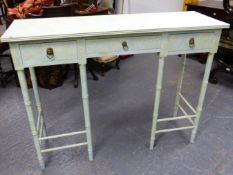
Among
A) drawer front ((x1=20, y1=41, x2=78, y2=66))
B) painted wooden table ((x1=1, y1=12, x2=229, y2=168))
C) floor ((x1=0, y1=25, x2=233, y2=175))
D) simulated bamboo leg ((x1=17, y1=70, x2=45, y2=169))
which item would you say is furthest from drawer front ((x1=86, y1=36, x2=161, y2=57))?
floor ((x1=0, y1=25, x2=233, y2=175))

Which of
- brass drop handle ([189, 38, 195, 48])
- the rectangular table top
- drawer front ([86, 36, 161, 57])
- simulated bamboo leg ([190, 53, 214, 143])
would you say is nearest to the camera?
the rectangular table top

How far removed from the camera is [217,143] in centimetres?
180

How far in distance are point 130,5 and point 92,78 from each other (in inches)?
63.6

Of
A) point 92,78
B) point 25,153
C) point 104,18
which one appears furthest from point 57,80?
point 104,18

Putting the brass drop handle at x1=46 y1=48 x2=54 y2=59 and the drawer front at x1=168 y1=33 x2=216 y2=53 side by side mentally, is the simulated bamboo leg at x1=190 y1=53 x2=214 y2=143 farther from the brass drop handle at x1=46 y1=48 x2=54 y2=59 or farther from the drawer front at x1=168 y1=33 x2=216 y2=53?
the brass drop handle at x1=46 y1=48 x2=54 y2=59

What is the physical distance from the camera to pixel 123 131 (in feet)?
6.30

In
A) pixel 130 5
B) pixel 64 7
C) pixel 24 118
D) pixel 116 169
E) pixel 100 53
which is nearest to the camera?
pixel 100 53

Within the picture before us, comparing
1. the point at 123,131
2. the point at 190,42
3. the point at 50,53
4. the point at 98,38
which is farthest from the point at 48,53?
the point at 123,131

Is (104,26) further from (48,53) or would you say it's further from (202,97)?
(202,97)

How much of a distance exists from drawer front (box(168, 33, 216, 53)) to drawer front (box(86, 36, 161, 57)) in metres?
0.10

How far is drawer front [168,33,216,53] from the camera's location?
1.33 metres

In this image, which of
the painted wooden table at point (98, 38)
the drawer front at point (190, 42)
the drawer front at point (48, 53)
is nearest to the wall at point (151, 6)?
the painted wooden table at point (98, 38)

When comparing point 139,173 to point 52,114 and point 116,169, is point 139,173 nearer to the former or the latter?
point 116,169

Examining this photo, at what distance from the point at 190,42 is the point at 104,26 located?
0.54 metres
